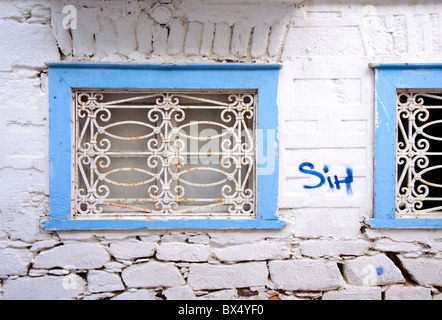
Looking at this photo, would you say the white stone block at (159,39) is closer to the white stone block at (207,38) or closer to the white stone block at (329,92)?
the white stone block at (207,38)

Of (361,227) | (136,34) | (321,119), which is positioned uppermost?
(136,34)

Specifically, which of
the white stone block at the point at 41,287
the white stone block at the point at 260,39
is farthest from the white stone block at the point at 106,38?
the white stone block at the point at 41,287

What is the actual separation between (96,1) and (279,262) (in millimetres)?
2547

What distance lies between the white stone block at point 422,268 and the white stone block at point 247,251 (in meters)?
1.07

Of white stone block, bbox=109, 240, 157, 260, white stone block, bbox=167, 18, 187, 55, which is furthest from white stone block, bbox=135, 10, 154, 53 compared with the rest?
white stone block, bbox=109, 240, 157, 260

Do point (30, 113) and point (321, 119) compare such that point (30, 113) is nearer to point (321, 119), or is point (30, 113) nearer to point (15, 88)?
point (15, 88)

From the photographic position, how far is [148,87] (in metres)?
2.46

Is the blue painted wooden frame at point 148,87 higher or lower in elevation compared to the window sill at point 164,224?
higher

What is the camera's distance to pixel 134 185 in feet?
8.14

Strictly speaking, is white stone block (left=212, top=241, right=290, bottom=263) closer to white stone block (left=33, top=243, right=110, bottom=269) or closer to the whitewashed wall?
the whitewashed wall

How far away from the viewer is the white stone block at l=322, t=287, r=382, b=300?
252 centimetres

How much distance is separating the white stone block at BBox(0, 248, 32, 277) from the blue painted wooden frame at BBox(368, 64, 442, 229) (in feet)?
9.25

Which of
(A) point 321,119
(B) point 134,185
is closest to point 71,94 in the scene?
(B) point 134,185

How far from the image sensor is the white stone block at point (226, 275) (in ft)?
8.22
